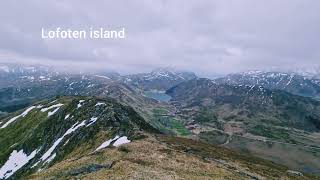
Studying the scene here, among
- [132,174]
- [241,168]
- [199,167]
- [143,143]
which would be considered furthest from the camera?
[143,143]

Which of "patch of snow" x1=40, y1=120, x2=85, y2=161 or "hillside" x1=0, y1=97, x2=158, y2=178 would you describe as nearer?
"hillside" x1=0, y1=97, x2=158, y2=178

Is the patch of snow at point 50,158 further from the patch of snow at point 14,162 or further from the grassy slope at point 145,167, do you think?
the grassy slope at point 145,167

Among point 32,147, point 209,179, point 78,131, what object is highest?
point 209,179

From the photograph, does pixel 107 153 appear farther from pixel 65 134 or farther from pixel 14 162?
pixel 14 162

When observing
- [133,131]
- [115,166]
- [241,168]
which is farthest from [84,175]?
[133,131]

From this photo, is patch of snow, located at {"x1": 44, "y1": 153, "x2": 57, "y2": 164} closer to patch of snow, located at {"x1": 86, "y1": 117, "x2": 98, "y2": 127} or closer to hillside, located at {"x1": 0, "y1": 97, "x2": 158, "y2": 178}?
hillside, located at {"x1": 0, "y1": 97, "x2": 158, "y2": 178}

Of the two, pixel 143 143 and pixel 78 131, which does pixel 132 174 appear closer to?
Result: pixel 143 143

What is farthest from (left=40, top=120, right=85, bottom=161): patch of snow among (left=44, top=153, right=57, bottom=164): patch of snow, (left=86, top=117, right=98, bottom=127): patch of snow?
(left=44, top=153, right=57, bottom=164): patch of snow

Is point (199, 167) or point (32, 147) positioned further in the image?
point (32, 147)
